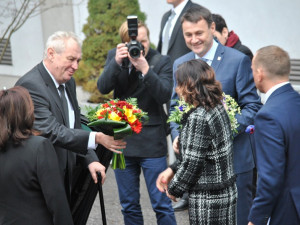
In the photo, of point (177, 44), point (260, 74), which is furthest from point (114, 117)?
point (177, 44)

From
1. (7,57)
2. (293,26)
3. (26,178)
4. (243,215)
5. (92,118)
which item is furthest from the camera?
(7,57)

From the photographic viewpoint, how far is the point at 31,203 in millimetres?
3221

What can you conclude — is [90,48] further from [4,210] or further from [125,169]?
[4,210]

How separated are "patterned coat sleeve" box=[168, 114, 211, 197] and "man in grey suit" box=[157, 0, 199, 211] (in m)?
2.68

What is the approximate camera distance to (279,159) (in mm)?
3285

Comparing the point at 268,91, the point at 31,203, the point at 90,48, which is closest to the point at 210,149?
the point at 268,91

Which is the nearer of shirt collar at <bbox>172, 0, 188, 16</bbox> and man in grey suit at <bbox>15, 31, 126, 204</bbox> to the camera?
man in grey suit at <bbox>15, 31, 126, 204</bbox>

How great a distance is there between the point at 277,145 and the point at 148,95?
6.41 feet

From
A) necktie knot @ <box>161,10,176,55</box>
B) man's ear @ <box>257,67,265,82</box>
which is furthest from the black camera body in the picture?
necktie knot @ <box>161,10,176,55</box>

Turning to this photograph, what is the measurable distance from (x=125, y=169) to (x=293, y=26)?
3983mm

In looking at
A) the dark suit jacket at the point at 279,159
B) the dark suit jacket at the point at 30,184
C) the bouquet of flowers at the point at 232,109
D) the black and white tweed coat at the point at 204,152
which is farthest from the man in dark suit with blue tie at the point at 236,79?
the dark suit jacket at the point at 30,184

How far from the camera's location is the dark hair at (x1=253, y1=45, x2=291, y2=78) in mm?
3467

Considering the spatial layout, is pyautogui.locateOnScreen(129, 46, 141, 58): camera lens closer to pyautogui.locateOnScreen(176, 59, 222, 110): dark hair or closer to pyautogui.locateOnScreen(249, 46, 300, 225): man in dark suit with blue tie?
pyautogui.locateOnScreen(176, 59, 222, 110): dark hair

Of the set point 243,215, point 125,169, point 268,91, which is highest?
point 268,91
